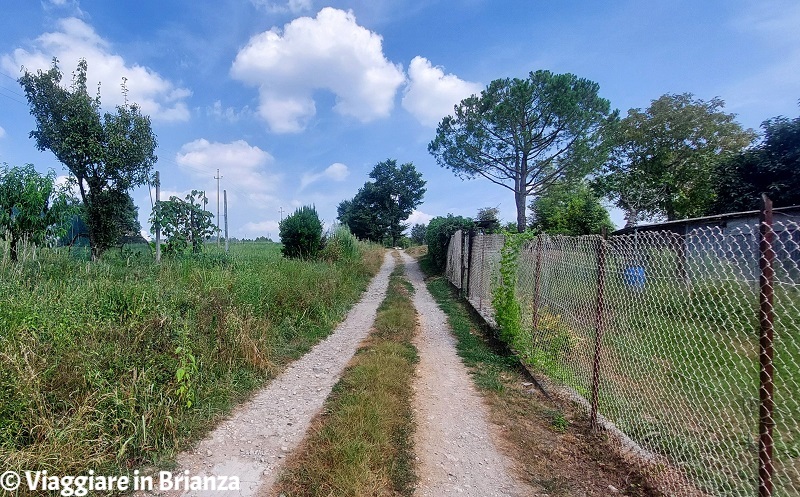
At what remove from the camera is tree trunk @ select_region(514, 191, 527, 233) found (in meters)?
17.8

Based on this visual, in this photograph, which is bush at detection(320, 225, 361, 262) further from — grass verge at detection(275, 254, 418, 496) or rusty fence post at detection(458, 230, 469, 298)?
grass verge at detection(275, 254, 418, 496)

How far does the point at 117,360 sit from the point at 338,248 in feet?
37.2

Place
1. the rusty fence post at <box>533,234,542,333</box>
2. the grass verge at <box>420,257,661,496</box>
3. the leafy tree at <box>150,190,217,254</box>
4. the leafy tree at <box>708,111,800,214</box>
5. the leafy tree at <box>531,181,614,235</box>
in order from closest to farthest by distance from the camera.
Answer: the grass verge at <box>420,257,661,496</box>
the rusty fence post at <box>533,234,542,333</box>
the leafy tree at <box>150,190,217,254</box>
the leafy tree at <box>708,111,800,214</box>
the leafy tree at <box>531,181,614,235</box>

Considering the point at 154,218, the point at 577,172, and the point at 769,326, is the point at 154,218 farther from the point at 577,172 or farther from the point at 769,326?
the point at 577,172

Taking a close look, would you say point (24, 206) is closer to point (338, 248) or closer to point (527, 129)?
point (338, 248)

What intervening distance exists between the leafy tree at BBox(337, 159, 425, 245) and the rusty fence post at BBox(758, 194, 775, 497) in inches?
1434

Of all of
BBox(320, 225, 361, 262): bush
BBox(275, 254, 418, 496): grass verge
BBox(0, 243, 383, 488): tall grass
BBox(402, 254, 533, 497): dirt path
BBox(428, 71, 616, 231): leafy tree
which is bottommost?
BBox(402, 254, 533, 497): dirt path

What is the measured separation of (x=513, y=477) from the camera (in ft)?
8.32

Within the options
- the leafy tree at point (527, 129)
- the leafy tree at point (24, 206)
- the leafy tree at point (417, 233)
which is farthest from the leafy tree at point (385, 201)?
the leafy tree at point (24, 206)

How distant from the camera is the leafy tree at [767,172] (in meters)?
10.8

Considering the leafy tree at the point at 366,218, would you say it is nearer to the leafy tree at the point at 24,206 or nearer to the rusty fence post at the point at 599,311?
the leafy tree at the point at 24,206

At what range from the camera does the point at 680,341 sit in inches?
122

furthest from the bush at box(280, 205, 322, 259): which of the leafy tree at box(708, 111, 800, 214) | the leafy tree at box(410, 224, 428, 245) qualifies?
the leafy tree at box(410, 224, 428, 245)

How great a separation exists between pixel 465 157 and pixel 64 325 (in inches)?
676
